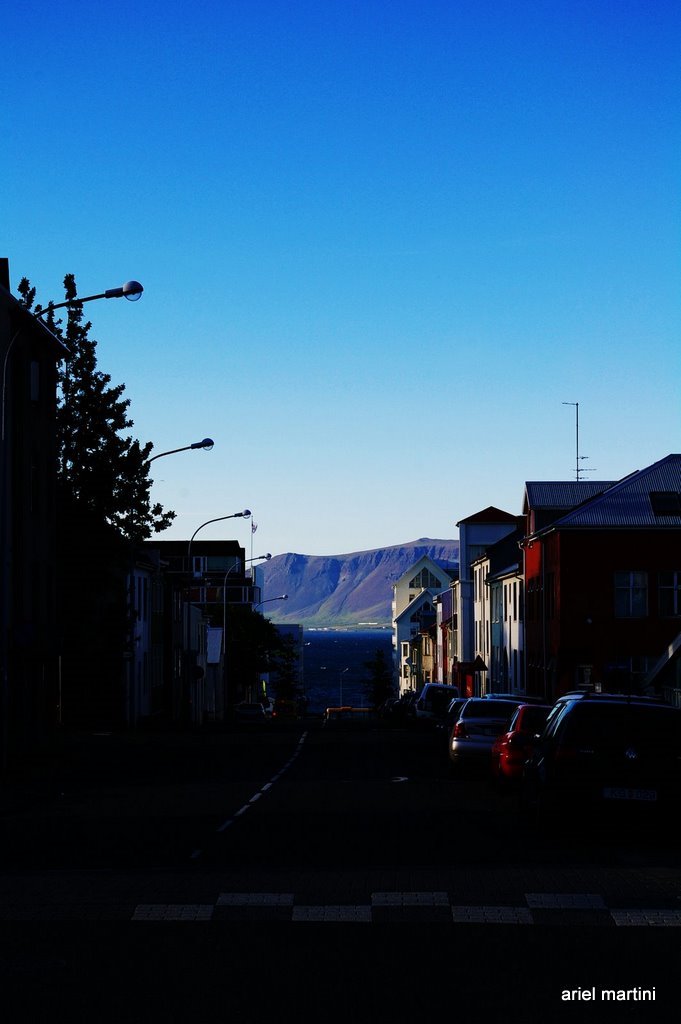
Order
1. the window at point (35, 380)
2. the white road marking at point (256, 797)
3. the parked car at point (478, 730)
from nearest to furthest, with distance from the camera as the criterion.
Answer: the white road marking at point (256, 797)
the parked car at point (478, 730)
the window at point (35, 380)

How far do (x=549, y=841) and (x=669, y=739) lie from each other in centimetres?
188

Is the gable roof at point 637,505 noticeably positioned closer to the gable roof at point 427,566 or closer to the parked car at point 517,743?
the parked car at point 517,743

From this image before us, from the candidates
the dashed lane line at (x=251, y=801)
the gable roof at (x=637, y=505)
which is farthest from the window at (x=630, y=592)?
the dashed lane line at (x=251, y=801)

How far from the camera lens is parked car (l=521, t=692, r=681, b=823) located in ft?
56.9

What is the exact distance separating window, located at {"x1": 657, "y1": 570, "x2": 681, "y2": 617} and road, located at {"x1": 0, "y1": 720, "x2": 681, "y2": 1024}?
39106mm

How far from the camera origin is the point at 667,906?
1154cm

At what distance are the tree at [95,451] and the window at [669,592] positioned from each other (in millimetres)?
20510

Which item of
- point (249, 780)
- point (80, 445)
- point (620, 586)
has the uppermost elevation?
point (80, 445)

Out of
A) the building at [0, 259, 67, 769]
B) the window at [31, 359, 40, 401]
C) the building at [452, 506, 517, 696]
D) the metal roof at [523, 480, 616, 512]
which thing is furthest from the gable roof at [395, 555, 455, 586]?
the window at [31, 359, 40, 401]

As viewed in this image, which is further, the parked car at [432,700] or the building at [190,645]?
the building at [190,645]

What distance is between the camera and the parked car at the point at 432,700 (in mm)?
60656

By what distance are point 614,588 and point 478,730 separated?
31.4 metres

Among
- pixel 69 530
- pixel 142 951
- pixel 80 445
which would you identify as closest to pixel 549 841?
pixel 142 951

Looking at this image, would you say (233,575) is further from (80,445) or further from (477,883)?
(477,883)
